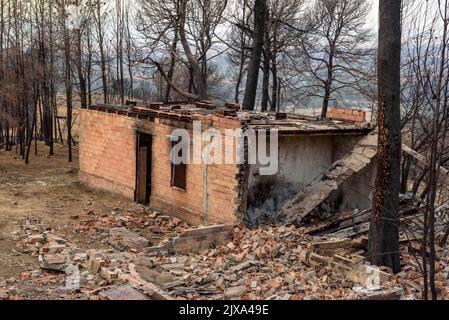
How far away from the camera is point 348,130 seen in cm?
1305

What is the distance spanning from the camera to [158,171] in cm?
1446

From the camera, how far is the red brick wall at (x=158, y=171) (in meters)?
12.1

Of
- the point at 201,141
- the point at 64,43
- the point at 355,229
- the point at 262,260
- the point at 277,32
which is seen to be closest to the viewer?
the point at 262,260

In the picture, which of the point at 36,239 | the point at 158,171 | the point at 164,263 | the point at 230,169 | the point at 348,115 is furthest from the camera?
the point at 348,115

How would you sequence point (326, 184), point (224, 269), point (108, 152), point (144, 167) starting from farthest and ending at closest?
1. point (108, 152)
2. point (144, 167)
3. point (326, 184)
4. point (224, 269)

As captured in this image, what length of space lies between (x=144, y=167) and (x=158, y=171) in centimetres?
78

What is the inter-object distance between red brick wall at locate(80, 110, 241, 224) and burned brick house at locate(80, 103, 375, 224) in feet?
0.08

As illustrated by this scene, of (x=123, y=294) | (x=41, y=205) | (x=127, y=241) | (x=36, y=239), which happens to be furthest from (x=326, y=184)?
(x=41, y=205)

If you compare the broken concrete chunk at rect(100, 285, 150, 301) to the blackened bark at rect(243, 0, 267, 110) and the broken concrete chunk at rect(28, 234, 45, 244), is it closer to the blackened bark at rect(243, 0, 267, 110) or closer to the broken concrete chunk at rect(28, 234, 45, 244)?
the broken concrete chunk at rect(28, 234, 45, 244)

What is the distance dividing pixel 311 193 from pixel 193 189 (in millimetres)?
2996

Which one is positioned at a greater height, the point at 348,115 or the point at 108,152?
the point at 348,115

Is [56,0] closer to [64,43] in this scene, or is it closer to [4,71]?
[64,43]

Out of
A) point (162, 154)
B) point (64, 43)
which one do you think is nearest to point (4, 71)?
point (64, 43)

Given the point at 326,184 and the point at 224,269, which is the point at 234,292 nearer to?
the point at 224,269
